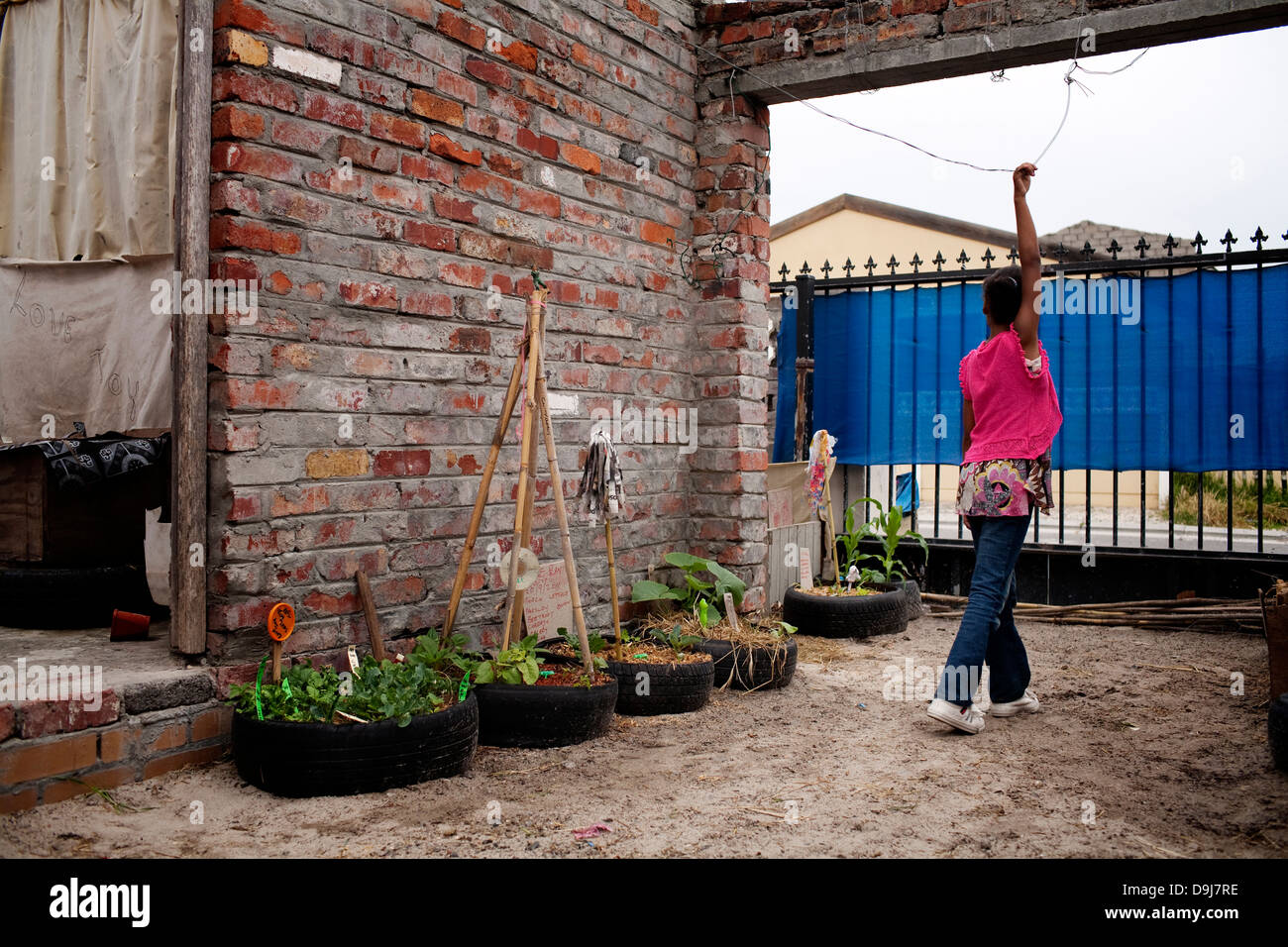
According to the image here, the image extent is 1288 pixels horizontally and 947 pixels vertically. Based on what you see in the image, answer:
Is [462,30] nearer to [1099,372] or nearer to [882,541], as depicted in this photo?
[882,541]

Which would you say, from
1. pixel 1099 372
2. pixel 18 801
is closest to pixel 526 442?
pixel 18 801

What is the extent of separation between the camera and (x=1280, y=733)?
3.23 m

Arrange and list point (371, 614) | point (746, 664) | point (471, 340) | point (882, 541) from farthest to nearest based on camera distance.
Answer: point (882, 541) < point (746, 664) < point (471, 340) < point (371, 614)

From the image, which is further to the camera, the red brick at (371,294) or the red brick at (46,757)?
the red brick at (371,294)

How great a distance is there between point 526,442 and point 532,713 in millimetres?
952

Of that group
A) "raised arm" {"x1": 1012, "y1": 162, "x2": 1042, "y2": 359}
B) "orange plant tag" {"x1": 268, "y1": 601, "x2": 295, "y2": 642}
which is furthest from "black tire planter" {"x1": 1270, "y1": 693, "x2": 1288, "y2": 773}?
"orange plant tag" {"x1": 268, "y1": 601, "x2": 295, "y2": 642}

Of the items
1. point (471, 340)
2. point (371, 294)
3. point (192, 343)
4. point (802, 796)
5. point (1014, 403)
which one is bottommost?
point (802, 796)

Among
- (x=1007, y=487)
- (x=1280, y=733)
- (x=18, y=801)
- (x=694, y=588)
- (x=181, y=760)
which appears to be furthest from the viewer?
(x=694, y=588)

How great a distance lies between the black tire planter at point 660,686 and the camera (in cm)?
388

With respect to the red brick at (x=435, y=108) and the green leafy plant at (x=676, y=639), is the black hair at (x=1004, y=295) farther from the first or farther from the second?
the red brick at (x=435, y=108)

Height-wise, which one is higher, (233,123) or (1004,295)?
(233,123)

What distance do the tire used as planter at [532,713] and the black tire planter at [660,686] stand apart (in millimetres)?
414

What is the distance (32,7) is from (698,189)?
301 cm

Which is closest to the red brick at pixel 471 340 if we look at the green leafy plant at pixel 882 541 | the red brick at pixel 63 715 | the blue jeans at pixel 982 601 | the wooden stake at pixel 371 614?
the wooden stake at pixel 371 614
